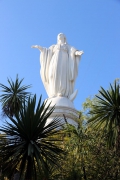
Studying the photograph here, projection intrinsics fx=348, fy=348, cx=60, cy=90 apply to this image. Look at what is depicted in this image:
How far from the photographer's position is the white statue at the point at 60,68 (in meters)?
21.7

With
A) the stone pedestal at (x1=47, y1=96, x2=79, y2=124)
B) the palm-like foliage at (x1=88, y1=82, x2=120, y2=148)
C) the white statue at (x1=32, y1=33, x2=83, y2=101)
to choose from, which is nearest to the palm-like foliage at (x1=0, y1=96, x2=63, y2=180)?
the palm-like foliage at (x1=88, y1=82, x2=120, y2=148)

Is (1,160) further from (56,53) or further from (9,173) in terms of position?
(56,53)

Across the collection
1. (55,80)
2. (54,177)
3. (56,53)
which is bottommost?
(54,177)

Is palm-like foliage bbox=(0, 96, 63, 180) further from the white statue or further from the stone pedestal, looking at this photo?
the white statue

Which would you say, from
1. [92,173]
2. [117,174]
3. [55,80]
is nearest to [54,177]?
[92,173]

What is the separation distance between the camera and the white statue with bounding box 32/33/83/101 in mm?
21656

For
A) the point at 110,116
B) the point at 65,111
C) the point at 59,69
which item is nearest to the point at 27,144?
the point at 110,116

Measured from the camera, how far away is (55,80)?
71.6 ft

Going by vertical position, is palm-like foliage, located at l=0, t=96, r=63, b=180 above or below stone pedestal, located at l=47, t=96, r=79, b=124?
below

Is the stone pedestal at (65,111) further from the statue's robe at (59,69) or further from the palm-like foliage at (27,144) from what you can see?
the palm-like foliage at (27,144)

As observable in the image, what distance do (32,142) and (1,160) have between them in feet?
3.49

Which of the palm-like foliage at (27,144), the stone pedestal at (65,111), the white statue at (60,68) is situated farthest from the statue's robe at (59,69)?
the palm-like foliage at (27,144)

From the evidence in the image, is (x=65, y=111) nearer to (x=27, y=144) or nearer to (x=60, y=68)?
(x=60, y=68)

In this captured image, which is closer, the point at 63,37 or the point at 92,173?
the point at 92,173
